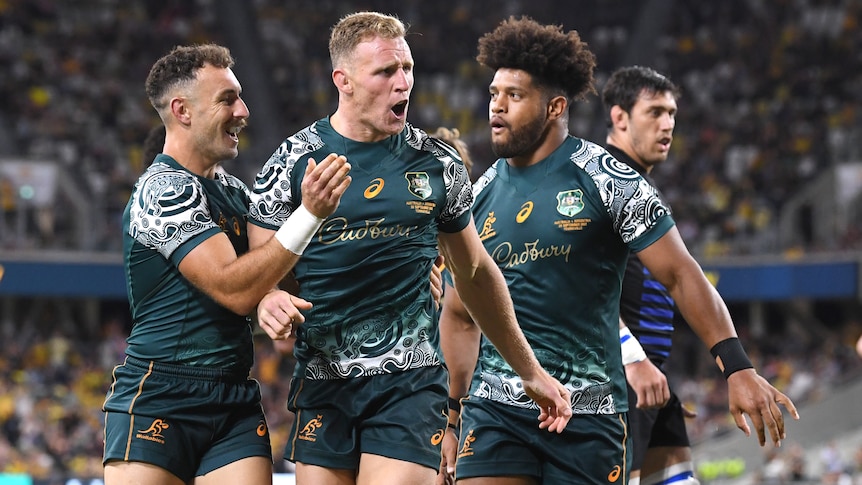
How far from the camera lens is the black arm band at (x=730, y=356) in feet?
15.9

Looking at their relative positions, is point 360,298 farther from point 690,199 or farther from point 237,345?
point 690,199

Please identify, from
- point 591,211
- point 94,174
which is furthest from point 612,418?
point 94,174

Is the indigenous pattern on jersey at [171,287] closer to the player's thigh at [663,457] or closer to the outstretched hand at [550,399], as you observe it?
the outstretched hand at [550,399]

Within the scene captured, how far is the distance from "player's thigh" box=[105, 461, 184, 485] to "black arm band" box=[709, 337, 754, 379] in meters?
2.27

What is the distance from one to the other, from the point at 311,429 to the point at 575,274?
Answer: 1400 mm

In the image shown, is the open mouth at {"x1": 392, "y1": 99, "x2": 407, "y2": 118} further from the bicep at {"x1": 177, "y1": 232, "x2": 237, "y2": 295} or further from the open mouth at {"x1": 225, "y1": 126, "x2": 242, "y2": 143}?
the bicep at {"x1": 177, "y1": 232, "x2": 237, "y2": 295}

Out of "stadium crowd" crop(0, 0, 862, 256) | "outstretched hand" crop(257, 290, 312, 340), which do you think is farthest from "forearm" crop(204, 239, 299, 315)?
"stadium crowd" crop(0, 0, 862, 256)

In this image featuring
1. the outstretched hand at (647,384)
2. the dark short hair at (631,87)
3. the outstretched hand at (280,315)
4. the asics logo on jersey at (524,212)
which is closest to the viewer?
the outstretched hand at (280,315)

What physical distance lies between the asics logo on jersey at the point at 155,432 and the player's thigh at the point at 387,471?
80 cm

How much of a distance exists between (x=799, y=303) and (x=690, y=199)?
136 inches

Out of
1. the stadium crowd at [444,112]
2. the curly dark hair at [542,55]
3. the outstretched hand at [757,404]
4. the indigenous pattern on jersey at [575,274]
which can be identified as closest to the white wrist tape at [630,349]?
the indigenous pattern on jersey at [575,274]

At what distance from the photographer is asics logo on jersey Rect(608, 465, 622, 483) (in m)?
5.28

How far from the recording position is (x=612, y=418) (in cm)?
535

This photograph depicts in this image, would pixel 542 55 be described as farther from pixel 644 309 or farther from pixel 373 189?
pixel 644 309
